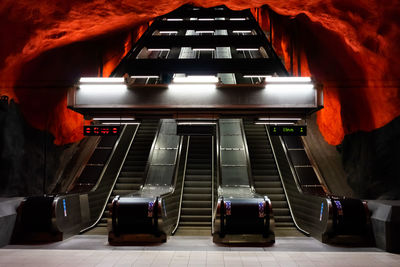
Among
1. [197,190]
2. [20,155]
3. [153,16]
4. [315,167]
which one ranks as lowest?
[197,190]

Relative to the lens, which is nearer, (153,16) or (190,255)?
(190,255)

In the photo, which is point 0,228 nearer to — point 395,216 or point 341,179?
point 395,216

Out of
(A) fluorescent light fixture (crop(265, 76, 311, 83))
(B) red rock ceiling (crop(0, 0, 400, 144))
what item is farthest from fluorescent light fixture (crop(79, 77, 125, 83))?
(A) fluorescent light fixture (crop(265, 76, 311, 83))

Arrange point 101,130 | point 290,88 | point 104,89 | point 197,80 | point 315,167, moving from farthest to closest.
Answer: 1. point 315,167
2. point 101,130
3. point 104,89
4. point 290,88
5. point 197,80

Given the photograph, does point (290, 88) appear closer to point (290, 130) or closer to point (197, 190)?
point (290, 130)

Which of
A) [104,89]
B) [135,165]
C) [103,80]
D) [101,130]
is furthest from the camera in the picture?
[135,165]

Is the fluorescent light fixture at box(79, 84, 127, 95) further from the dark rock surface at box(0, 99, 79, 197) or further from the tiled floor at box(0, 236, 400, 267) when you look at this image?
the tiled floor at box(0, 236, 400, 267)

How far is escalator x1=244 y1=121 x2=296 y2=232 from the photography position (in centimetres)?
1003

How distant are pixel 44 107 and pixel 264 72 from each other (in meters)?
8.53

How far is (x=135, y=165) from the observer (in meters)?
13.0

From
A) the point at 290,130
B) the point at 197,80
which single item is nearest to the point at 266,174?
the point at 290,130

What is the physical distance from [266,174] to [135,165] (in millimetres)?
4988

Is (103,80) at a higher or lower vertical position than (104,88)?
higher

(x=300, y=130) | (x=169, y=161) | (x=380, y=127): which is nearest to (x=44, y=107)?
(x=169, y=161)
